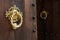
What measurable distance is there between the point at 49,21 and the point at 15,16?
1.37ft

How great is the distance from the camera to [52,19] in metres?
1.08

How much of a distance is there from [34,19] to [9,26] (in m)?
0.16

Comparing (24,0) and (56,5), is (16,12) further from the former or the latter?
(56,5)

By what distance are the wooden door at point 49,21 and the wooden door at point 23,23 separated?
0.27 metres

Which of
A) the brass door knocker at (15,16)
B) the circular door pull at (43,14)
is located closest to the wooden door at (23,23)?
the brass door knocker at (15,16)

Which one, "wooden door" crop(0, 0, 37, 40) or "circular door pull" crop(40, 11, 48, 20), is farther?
"circular door pull" crop(40, 11, 48, 20)

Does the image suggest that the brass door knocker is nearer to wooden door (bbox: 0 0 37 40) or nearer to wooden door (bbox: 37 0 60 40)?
wooden door (bbox: 0 0 37 40)

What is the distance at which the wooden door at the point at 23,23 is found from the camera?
68cm

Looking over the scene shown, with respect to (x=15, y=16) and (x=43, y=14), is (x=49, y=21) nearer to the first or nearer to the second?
(x=43, y=14)

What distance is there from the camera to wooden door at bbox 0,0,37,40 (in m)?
0.68

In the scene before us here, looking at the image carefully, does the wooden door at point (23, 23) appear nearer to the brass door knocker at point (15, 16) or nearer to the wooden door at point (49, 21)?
the brass door knocker at point (15, 16)

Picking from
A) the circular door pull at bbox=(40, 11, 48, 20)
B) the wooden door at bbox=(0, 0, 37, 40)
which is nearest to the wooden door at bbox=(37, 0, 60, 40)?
the circular door pull at bbox=(40, 11, 48, 20)

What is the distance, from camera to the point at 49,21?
109cm

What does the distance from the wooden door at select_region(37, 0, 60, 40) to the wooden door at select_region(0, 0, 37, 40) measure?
0.27m
